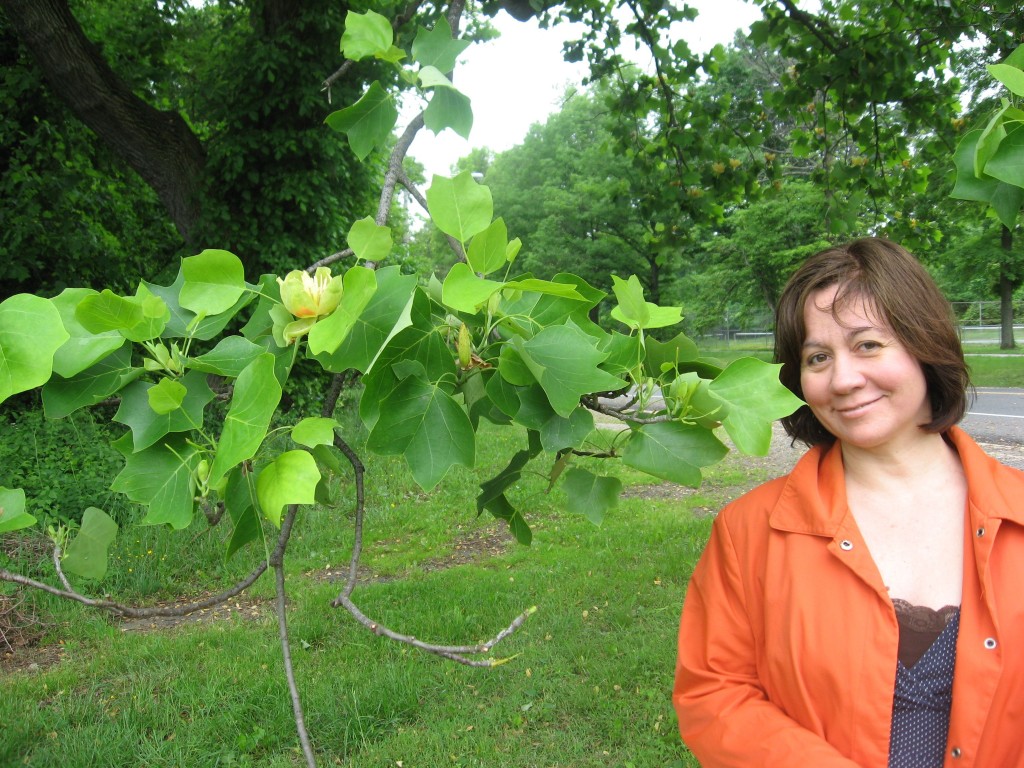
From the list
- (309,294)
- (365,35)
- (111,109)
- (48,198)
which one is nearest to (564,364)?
(309,294)

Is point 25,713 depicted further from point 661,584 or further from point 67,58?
point 67,58

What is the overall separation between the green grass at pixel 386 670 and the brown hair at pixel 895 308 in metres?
1.84

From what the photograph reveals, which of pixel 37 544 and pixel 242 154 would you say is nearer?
pixel 37 544

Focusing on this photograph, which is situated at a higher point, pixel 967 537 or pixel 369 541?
pixel 967 537

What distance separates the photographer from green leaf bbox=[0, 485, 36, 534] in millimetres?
799

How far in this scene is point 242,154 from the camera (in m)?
6.63

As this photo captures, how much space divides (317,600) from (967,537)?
3892 mm

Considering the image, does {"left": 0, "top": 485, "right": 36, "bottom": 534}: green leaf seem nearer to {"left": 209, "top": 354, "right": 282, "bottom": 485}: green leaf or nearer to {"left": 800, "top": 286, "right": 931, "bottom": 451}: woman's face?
{"left": 209, "top": 354, "right": 282, "bottom": 485}: green leaf

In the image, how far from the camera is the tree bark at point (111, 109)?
5.16 m

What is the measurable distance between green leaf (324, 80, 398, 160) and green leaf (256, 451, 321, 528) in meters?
0.63

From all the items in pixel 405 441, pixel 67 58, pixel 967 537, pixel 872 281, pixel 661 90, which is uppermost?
pixel 67 58

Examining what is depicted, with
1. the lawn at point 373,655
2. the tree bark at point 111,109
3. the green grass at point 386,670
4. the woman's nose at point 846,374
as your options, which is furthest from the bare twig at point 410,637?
the tree bark at point 111,109

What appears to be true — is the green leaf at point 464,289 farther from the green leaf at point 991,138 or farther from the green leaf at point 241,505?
the green leaf at point 991,138

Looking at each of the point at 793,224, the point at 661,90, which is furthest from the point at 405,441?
the point at 793,224
